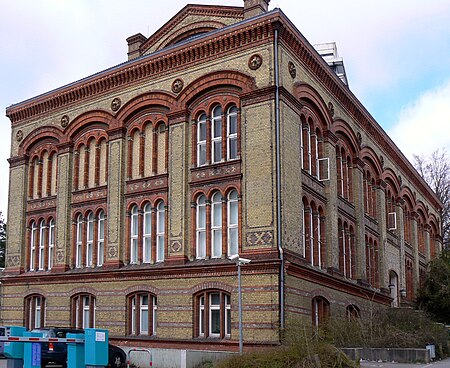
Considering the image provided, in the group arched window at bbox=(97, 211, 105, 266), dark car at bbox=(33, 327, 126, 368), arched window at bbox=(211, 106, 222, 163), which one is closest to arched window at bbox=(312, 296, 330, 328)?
arched window at bbox=(211, 106, 222, 163)

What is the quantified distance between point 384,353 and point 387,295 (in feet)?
46.4

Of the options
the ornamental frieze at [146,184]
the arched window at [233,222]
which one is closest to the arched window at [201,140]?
the ornamental frieze at [146,184]

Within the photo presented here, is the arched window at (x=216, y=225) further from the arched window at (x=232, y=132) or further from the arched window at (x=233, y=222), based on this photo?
the arched window at (x=232, y=132)

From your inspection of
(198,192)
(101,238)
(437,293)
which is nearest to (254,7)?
(198,192)

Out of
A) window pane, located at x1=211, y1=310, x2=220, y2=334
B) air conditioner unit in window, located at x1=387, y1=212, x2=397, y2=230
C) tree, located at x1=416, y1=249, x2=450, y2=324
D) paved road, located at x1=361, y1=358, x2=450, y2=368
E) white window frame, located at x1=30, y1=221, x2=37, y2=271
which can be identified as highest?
air conditioner unit in window, located at x1=387, y1=212, x2=397, y2=230

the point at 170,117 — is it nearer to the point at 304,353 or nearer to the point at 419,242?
the point at 304,353

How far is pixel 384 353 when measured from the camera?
80.4 ft

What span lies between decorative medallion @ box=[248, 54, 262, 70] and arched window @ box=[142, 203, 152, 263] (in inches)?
316

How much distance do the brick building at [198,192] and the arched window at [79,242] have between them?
83 millimetres

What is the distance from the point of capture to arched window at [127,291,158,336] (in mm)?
Answer: 28609

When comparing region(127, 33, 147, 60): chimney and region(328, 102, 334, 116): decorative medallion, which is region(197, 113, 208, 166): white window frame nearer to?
region(328, 102, 334, 116): decorative medallion

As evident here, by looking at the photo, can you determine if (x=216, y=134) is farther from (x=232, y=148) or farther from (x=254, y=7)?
(x=254, y=7)

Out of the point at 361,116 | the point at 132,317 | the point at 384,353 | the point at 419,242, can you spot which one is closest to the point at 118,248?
the point at 132,317

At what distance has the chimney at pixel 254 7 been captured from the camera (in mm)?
29875
